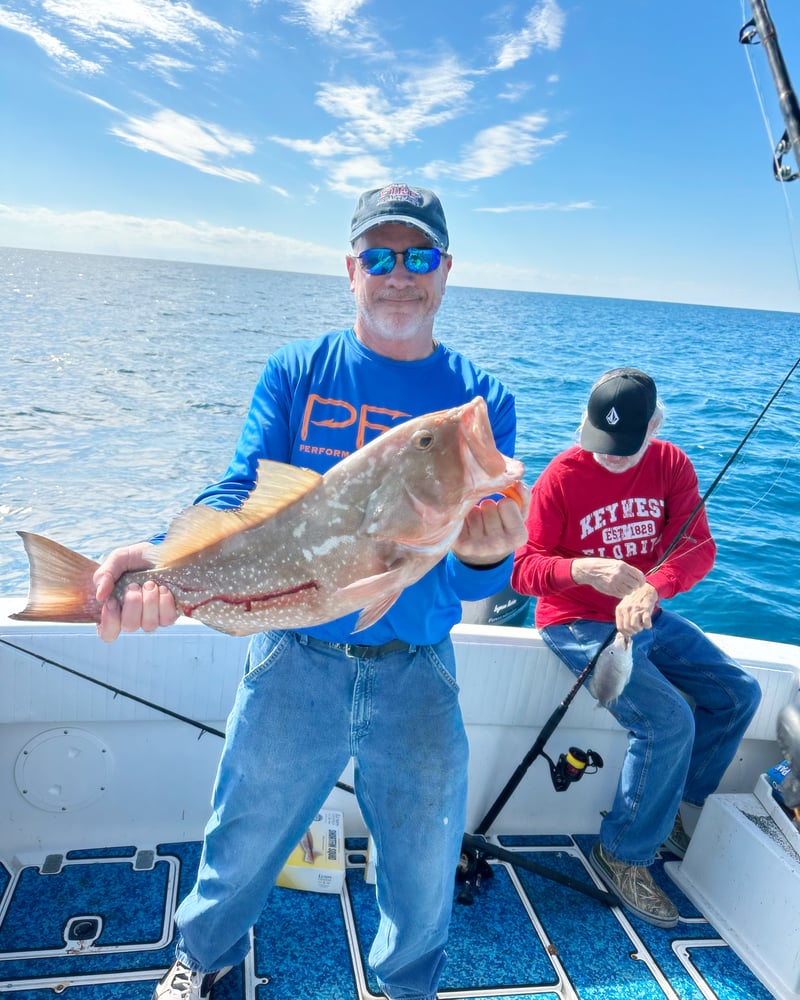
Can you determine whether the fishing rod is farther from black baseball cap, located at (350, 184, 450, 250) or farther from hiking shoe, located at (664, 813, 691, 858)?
black baseball cap, located at (350, 184, 450, 250)

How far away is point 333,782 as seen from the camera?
8.23 feet

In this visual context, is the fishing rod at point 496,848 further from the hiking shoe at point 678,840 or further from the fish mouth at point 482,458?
the fish mouth at point 482,458

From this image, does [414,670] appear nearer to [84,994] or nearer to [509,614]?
[84,994]

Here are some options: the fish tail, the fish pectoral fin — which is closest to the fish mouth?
the fish pectoral fin

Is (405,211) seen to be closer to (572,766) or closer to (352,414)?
(352,414)

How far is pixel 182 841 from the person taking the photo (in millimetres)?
3482

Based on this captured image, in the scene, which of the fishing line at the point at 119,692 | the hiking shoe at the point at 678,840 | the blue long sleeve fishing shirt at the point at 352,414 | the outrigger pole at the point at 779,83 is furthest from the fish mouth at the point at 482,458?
the outrigger pole at the point at 779,83

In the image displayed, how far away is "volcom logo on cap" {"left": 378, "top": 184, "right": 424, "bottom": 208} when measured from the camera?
2.44 metres

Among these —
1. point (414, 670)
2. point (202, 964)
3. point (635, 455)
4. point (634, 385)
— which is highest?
point (634, 385)

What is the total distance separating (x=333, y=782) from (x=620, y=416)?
95.5 inches

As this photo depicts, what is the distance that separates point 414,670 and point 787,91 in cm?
457

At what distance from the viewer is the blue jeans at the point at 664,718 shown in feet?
11.1

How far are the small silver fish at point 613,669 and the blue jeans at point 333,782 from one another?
1.19m

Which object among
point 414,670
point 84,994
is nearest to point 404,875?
point 414,670
